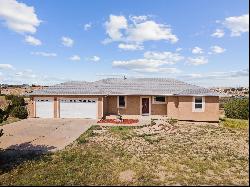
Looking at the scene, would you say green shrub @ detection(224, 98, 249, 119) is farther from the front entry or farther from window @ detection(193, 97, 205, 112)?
the front entry

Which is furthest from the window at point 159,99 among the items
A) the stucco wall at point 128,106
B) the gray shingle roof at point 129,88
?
the stucco wall at point 128,106

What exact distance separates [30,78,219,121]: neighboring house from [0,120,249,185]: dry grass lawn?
23.4ft

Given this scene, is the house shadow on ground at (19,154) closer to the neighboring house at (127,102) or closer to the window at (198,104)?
the neighboring house at (127,102)

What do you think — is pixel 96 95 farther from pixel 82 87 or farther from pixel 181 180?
pixel 181 180

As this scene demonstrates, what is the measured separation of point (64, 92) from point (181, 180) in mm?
20341

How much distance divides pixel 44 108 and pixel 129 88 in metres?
8.99

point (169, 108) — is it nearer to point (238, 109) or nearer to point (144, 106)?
point (144, 106)

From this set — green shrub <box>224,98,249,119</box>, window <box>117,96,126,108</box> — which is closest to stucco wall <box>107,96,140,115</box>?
window <box>117,96,126,108</box>

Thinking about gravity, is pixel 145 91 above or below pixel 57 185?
above

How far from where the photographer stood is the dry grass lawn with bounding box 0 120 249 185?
1172 centimetres

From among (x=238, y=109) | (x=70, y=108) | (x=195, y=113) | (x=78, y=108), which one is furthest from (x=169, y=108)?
(x=70, y=108)

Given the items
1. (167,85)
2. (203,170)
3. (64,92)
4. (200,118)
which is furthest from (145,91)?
(203,170)

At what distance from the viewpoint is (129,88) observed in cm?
3247

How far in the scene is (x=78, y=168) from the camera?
42.9 feet
